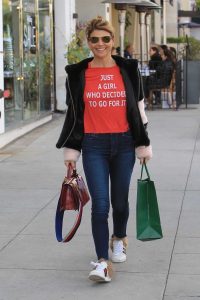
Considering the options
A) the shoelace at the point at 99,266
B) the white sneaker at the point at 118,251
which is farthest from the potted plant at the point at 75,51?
the shoelace at the point at 99,266

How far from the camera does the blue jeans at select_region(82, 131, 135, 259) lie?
540 centimetres

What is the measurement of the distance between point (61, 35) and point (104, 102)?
11882 mm

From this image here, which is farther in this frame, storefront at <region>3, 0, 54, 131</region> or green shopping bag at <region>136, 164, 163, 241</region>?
storefront at <region>3, 0, 54, 131</region>

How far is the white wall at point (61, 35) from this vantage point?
1698 cm

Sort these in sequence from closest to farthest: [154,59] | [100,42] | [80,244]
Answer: [100,42]
[80,244]
[154,59]

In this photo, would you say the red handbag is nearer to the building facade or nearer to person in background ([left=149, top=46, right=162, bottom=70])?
the building facade

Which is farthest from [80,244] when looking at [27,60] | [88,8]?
[88,8]

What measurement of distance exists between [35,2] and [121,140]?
33.5 feet

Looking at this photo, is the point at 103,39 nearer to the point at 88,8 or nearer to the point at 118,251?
the point at 118,251

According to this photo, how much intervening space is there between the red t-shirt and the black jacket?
0.04 m

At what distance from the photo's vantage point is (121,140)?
5477 millimetres

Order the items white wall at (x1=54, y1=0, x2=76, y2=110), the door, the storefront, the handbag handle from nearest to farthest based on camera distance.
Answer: the handbag handle → the storefront → the door → white wall at (x1=54, y1=0, x2=76, y2=110)

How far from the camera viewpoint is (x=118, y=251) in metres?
5.87

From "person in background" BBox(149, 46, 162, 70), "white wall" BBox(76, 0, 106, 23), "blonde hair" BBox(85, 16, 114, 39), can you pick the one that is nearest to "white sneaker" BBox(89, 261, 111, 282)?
"blonde hair" BBox(85, 16, 114, 39)
